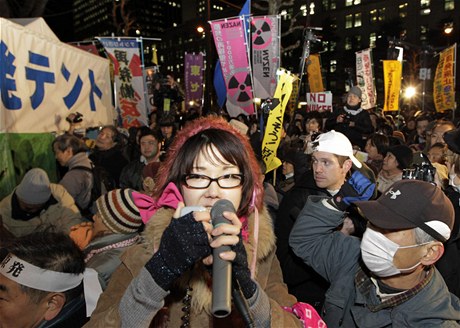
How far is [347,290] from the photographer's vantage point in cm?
235

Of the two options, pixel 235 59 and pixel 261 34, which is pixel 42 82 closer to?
pixel 235 59

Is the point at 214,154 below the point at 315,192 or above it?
above

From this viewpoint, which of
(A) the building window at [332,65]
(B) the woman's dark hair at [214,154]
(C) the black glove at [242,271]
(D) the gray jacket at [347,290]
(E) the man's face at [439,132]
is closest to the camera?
(C) the black glove at [242,271]

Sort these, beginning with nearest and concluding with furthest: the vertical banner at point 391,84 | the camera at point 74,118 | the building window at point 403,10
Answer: the camera at point 74,118
the vertical banner at point 391,84
the building window at point 403,10

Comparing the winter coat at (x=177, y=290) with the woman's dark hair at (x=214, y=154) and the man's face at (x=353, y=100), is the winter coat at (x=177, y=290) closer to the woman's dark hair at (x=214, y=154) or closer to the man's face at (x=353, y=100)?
the woman's dark hair at (x=214, y=154)

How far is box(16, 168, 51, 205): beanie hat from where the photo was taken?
12.5 ft

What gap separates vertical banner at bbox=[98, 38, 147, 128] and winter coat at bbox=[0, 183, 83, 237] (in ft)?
17.7

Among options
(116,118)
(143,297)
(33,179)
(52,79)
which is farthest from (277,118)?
(116,118)

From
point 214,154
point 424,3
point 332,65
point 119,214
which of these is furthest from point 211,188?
point 332,65

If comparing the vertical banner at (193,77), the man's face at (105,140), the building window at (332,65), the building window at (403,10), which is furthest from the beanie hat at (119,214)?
the building window at (332,65)

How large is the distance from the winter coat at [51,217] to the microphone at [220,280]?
3209 mm

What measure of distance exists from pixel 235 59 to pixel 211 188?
293 inches

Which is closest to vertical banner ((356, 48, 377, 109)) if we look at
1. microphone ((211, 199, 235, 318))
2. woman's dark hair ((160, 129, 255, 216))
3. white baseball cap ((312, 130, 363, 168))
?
white baseball cap ((312, 130, 363, 168))

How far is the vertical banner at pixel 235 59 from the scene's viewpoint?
8.69 metres
